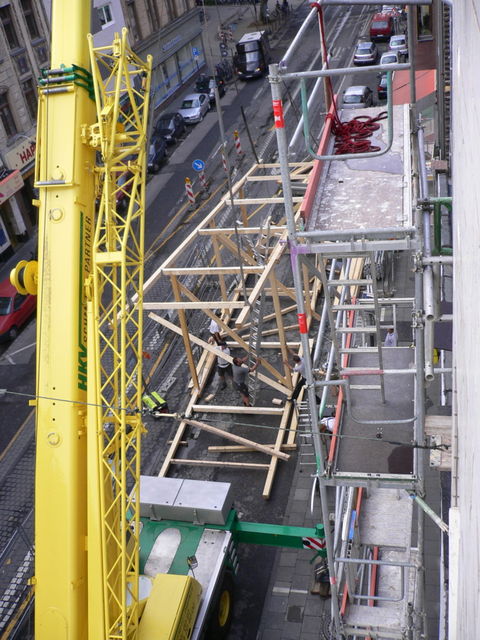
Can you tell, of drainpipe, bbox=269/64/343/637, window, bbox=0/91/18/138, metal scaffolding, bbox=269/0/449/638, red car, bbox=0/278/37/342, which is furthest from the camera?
window, bbox=0/91/18/138

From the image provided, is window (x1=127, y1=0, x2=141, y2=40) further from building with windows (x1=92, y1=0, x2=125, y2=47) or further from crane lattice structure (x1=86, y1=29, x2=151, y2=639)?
crane lattice structure (x1=86, y1=29, x2=151, y2=639)

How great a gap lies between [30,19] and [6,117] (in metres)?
4.85

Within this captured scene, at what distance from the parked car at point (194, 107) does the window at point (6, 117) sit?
11367 millimetres

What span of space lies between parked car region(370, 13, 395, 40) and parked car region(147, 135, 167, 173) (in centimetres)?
1655

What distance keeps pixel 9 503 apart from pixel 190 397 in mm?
5183

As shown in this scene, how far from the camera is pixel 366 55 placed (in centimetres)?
3712

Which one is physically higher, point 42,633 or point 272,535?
point 272,535

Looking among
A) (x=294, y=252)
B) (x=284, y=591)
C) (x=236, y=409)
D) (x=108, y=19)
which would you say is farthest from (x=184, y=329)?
(x=108, y=19)

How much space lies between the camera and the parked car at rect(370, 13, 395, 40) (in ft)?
135

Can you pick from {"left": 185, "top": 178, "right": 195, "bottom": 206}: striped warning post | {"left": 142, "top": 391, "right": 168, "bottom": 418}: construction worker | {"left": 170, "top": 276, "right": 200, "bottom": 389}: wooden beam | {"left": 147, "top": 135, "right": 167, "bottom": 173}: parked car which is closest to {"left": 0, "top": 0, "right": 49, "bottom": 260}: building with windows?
{"left": 147, "top": 135, "right": 167, "bottom": 173}: parked car

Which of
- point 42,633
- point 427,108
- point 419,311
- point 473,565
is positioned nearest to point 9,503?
point 42,633

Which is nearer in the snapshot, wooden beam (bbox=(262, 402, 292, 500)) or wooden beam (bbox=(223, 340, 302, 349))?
wooden beam (bbox=(262, 402, 292, 500))

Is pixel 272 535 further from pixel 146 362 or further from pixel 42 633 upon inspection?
pixel 146 362

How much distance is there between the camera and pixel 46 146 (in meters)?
10.5
